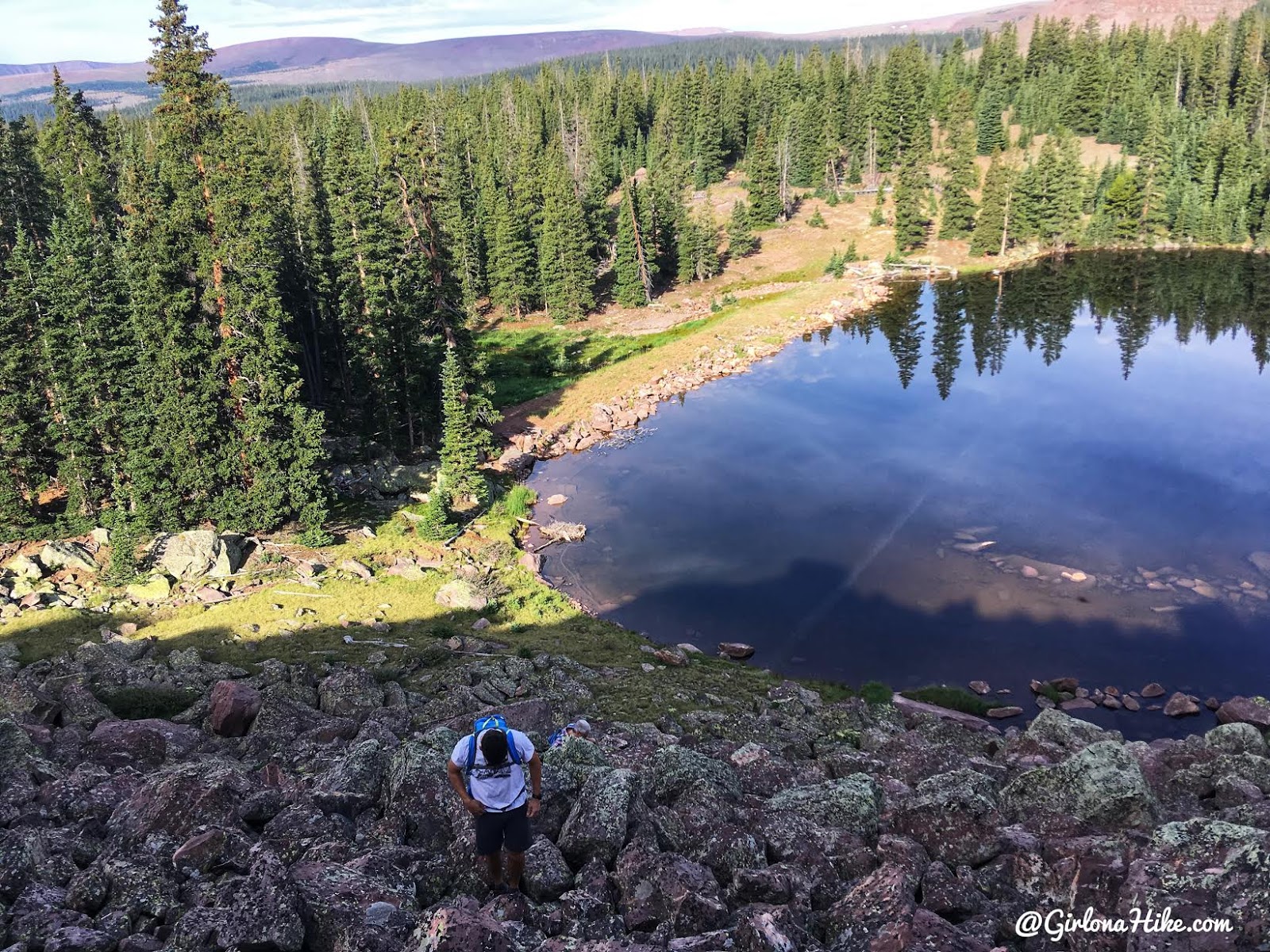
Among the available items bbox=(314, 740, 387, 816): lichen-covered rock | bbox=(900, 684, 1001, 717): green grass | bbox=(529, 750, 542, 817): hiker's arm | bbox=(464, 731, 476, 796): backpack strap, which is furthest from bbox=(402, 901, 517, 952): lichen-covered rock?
bbox=(900, 684, 1001, 717): green grass

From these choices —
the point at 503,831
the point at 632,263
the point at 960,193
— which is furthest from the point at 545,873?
the point at 960,193

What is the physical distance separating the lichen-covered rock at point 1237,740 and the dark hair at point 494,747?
15.5 meters

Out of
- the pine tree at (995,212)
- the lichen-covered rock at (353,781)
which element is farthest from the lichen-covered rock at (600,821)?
the pine tree at (995,212)

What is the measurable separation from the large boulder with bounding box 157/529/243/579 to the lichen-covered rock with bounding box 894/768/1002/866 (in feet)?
90.2

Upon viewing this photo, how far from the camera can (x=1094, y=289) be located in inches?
3130

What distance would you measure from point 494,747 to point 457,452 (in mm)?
30867

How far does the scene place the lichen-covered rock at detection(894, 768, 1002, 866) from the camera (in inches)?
453

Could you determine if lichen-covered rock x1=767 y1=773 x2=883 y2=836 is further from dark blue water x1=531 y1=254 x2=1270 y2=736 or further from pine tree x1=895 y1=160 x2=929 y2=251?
pine tree x1=895 y1=160 x2=929 y2=251

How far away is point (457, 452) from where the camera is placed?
39.9 meters

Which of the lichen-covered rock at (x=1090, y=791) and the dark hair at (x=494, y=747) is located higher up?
the dark hair at (x=494, y=747)

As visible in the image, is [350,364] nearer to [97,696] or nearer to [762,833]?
[97,696]

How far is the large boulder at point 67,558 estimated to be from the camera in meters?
33.0

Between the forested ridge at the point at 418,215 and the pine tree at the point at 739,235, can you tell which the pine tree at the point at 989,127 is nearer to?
the forested ridge at the point at 418,215

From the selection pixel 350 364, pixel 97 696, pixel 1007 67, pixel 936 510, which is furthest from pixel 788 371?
pixel 1007 67
